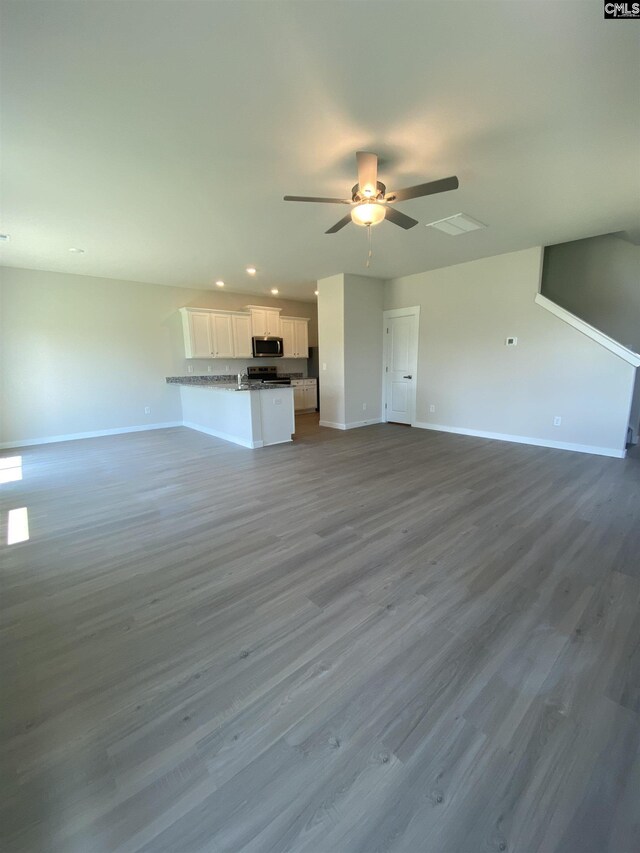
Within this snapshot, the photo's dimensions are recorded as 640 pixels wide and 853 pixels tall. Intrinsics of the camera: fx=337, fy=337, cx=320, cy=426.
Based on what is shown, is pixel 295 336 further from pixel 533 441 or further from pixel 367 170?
pixel 367 170

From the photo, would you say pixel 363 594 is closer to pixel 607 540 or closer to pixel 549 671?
pixel 549 671

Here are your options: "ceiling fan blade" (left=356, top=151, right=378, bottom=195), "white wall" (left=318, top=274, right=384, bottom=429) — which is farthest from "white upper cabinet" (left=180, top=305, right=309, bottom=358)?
"ceiling fan blade" (left=356, top=151, right=378, bottom=195)

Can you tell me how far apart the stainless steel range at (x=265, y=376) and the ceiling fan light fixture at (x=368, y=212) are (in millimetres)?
5373

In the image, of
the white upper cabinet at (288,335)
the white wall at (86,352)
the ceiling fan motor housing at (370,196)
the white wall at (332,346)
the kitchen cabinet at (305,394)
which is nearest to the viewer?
the ceiling fan motor housing at (370,196)

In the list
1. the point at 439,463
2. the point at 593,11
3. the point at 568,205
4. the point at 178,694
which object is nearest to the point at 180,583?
Result: the point at 178,694

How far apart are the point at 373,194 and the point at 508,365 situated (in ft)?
12.3

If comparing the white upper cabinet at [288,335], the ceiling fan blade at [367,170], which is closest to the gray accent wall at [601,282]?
the ceiling fan blade at [367,170]

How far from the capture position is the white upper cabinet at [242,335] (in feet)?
24.1

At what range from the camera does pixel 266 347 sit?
7793 mm

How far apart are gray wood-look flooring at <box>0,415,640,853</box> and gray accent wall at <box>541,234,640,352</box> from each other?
3.54 metres

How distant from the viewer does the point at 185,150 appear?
243 centimetres

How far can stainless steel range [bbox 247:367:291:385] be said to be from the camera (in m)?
7.95

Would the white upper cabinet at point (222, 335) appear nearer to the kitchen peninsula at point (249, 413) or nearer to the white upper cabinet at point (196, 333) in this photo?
the white upper cabinet at point (196, 333)

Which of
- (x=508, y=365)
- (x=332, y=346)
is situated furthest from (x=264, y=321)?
(x=508, y=365)
